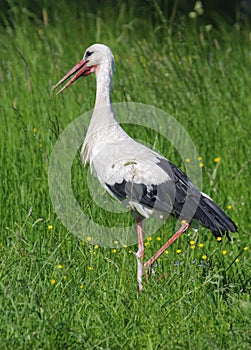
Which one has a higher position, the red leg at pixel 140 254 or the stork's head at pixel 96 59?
the stork's head at pixel 96 59

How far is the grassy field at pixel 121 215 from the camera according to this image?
3543mm

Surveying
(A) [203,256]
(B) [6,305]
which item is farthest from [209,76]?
(B) [6,305]

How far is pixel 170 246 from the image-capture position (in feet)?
16.1

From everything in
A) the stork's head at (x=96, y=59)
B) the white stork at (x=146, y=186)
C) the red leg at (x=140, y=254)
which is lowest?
the red leg at (x=140, y=254)

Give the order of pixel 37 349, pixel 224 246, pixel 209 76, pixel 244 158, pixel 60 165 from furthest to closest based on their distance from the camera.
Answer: pixel 209 76, pixel 244 158, pixel 60 165, pixel 224 246, pixel 37 349

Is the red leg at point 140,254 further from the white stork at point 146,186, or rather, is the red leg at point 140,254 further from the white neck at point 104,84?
the white neck at point 104,84

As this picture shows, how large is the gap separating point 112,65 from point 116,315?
1.92m

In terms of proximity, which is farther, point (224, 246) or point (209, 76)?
point (209, 76)

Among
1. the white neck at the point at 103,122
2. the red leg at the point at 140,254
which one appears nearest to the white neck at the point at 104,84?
the white neck at the point at 103,122

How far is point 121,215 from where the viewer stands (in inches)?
199

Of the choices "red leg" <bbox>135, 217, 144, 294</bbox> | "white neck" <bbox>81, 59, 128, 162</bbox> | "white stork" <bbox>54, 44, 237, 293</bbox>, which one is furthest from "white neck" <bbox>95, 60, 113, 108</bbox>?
"red leg" <bbox>135, 217, 144, 294</bbox>

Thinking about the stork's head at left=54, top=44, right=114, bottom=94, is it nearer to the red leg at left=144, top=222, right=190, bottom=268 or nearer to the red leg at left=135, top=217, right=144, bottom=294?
the red leg at left=135, top=217, right=144, bottom=294

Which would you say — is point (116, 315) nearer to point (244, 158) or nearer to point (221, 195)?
point (221, 195)

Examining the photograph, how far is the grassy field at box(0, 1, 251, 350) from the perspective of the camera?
3.54 meters
